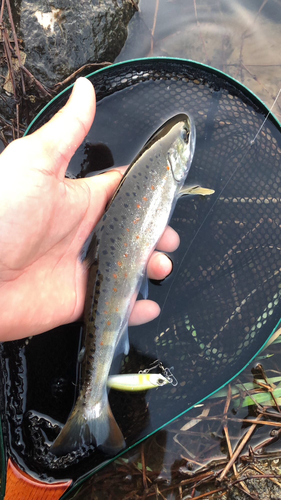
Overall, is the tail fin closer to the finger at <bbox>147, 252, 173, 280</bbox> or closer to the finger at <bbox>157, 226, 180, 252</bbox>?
the finger at <bbox>147, 252, 173, 280</bbox>

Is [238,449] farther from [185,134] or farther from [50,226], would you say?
[185,134]

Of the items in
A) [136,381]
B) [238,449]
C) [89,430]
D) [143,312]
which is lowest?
[238,449]

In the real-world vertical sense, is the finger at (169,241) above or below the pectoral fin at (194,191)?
below

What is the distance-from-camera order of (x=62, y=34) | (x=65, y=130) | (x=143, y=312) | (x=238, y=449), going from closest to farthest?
(x=65, y=130) < (x=143, y=312) < (x=238, y=449) < (x=62, y=34)

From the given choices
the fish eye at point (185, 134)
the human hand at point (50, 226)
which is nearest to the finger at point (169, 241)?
the human hand at point (50, 226)

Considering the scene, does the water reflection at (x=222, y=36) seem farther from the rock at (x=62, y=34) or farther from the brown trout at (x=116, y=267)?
the brown trout at (x=116, y=267)

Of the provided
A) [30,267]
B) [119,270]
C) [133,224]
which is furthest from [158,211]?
[30,267]

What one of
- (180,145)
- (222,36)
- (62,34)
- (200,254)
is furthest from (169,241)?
(222,36)
